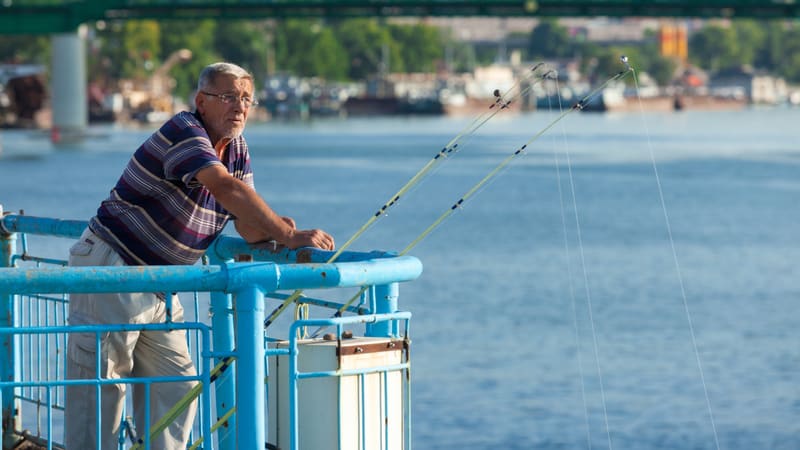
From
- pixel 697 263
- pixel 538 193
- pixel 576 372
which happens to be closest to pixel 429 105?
pixel 538 193

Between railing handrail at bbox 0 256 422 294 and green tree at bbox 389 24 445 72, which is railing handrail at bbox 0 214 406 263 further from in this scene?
green tree at bbox 389 24 445 72

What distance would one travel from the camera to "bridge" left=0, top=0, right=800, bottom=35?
6225cm

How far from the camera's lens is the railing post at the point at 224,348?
3969mm

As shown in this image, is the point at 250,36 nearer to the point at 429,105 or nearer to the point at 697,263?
the point at 429,105

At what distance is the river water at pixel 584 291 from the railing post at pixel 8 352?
202 centimetres

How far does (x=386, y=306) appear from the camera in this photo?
164 inches

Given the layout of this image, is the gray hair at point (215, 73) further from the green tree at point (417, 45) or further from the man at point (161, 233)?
the green tree at point (417, 45)

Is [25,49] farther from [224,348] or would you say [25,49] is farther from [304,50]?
[224,348]

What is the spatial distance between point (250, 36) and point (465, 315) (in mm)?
135122

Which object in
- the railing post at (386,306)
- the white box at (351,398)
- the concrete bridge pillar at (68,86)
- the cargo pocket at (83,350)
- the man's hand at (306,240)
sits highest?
the concrete bridge pillar at (68,86)

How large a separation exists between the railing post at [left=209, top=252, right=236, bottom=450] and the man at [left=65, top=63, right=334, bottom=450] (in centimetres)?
31

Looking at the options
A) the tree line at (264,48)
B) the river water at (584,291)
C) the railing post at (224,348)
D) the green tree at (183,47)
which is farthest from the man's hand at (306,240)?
the green tree at (183,47)

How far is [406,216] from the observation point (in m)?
37.8

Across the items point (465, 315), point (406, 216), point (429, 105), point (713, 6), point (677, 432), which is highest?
point (429, 105)
